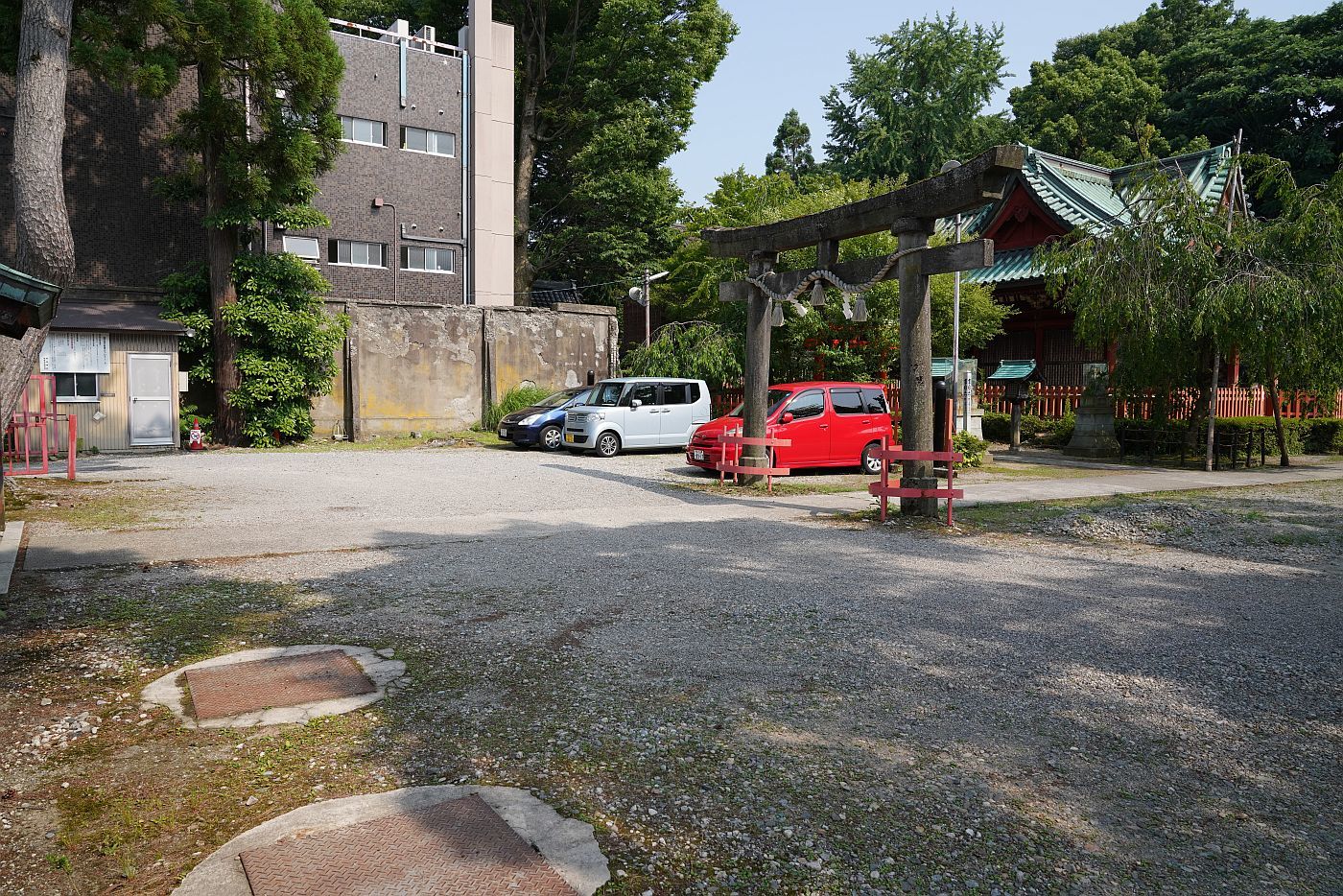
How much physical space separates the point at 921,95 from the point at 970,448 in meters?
35.6

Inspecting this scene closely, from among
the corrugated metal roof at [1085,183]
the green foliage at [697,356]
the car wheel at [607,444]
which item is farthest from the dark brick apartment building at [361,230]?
the corrugated metal roof at [1085,183]

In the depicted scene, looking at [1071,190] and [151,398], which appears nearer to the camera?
[151,398]

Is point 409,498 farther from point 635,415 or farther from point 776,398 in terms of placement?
point 635,415

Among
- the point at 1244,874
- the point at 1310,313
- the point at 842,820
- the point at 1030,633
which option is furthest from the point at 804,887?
the point at 1310,313

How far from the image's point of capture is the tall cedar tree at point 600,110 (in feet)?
123

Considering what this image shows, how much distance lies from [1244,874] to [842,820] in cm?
138

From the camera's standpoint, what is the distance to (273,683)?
5281 millimetres

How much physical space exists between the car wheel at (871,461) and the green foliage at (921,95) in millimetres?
32572

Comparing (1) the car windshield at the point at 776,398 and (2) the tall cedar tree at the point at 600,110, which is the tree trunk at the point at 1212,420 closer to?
(1) the car windshield at the point at 776,398

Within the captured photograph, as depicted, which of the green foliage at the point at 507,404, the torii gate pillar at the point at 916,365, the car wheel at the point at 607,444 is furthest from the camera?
the green foliage at the point at 507,404

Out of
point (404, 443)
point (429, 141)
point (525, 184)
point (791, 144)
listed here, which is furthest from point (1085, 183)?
point (791, 144)

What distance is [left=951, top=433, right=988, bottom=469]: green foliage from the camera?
19.1 meters

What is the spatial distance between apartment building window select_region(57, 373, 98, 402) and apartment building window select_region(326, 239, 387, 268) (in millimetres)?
10203

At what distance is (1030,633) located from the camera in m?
6.50
